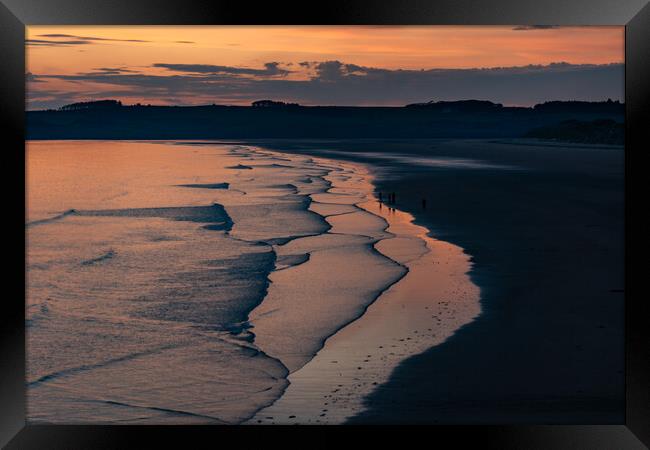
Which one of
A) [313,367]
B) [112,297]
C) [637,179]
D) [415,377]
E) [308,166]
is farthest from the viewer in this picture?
[308,166]

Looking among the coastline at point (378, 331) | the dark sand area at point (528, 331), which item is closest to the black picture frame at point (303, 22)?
the dark sand area at point (528, 331)

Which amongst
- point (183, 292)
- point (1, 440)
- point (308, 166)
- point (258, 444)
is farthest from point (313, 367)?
point (308, 166)

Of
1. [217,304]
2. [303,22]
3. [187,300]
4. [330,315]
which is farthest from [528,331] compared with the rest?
[303,22]

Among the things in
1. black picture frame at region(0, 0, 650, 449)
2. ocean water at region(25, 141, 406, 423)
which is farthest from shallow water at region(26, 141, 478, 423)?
black picture frame at region(0, 0, 650, 449)

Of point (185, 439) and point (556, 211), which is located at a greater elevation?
point (556, 211)

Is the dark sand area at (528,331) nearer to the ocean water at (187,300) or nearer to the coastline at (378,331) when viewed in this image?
the coastline at (378,331)

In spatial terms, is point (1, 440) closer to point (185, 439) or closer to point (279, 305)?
point (185, 439)

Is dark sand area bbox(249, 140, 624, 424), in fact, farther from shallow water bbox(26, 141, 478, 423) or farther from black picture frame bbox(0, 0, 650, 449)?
black picture frame bbox(0, 0, 650, 449)
